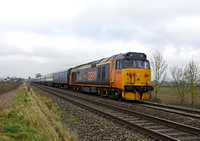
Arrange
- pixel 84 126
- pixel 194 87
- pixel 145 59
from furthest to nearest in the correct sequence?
pixel 194 87 < pixel 145 59 < pixel 84 126

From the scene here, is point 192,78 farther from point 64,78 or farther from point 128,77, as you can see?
point 64,78

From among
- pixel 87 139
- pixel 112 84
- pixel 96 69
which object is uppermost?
pixel 96 69

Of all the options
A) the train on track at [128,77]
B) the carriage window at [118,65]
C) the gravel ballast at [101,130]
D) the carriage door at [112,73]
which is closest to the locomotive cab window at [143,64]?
the train on track at [128,77]

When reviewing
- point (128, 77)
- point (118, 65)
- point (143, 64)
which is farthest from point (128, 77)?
point (143, 64)

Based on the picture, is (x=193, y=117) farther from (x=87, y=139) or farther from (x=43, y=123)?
(x=43, y=123)

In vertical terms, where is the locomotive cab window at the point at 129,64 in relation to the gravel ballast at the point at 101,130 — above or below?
above

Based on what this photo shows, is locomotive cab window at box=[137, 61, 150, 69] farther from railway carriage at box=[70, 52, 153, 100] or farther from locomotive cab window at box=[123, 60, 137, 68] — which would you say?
locomotive cab window at box=[123, 60, 137, 68]

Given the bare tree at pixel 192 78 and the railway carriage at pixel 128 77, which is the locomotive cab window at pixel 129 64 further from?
the bare tree at pixel 192 78

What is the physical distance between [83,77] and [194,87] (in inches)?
488

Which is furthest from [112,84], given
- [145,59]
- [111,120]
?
[111,120]

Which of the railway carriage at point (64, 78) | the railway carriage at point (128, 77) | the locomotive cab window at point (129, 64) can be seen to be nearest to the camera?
the railway carriage at point (128, 77)

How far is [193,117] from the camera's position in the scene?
334 inches

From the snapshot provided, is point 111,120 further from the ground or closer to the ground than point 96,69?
closer to the ground

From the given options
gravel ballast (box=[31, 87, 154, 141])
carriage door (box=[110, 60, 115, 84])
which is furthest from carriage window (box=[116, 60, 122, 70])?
gravel ballast (box=[31, 87, 154, 141])
